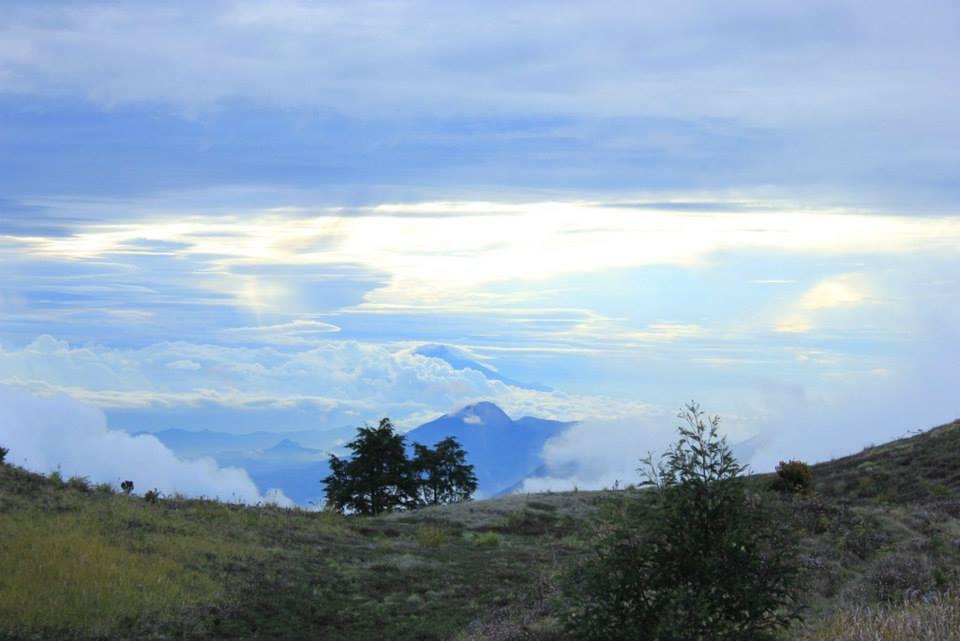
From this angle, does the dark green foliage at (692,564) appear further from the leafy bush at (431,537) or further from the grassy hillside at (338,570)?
the leafy bush at (431,537)

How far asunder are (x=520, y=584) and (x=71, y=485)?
35.6 feet

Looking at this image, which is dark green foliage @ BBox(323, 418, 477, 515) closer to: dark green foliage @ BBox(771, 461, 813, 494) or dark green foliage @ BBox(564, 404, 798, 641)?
dark green foliage @ BBox(771, 461, 813, 494)

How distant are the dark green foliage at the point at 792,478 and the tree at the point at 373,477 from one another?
1366cm

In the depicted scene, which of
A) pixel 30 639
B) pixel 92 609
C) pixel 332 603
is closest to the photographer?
pixel 30 639

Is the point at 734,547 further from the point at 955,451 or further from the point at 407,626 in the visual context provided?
the point at 955,451

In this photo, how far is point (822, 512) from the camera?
66.7 feet

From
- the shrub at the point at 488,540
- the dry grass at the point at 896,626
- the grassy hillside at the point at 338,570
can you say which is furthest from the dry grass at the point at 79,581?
the dry grass at the point at 896,626

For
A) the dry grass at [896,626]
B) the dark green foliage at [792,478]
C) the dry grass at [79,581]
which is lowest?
the dry grass at [896,626]

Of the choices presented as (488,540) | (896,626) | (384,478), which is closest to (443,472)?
(384,478)

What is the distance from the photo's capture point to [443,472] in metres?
35.0

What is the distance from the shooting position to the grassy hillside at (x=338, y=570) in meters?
12.0

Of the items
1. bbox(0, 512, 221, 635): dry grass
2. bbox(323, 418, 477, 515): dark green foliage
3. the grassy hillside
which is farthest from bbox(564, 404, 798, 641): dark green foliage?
bbox(323, 418, 477, 515): dark green foliage

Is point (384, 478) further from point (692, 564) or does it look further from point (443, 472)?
point (692, 564)

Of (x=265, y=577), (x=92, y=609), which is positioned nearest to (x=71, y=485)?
(x=265, y=577)
